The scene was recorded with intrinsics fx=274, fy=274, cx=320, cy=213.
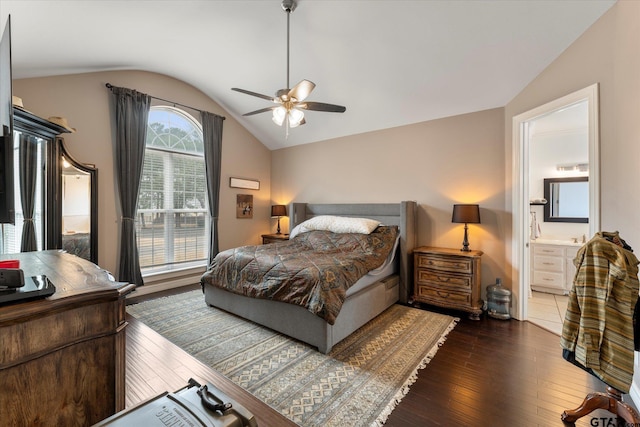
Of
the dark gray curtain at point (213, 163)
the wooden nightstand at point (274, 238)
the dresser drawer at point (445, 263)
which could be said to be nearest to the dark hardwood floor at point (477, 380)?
the dresser drawer at point (445, 263)

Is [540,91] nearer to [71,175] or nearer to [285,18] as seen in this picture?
[285,18]

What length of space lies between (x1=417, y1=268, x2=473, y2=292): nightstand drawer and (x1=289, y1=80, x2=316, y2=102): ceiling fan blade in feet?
8.70

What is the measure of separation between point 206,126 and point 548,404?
18.1ft

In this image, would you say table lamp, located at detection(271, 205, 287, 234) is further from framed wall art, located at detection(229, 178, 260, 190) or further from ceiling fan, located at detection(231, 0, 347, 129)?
ceiling fan, located at detection(231, 0, 347, 129)

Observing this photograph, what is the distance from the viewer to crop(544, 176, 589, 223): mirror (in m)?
4.38

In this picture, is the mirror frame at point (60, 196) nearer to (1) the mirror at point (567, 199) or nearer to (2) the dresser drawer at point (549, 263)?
(2) the dresser drawer at point (549, 263)

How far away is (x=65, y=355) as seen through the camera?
907mm

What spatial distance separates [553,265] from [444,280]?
2.13 m

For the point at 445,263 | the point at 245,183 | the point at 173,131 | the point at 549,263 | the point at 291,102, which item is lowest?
the point at 549,263

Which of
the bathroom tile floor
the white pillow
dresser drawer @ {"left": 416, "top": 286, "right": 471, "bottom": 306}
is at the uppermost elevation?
the white pillow

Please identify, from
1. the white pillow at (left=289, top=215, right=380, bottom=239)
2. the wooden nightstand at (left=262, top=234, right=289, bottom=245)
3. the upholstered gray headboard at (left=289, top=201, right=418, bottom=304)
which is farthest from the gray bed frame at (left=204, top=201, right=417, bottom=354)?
the wooden nightstand at (left=262, top=234, right=289, bottom=245)

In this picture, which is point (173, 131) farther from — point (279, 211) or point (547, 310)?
point (547, 310)

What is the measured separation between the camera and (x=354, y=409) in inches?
72.2

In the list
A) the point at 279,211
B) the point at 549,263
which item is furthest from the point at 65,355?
the point at 549,263
